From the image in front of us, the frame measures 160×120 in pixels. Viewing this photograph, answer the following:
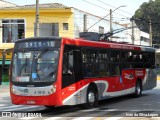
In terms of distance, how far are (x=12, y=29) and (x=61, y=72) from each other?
30.4 meters

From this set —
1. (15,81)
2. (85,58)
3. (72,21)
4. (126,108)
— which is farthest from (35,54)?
(72,21)

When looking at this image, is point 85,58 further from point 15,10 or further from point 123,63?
point 15,10

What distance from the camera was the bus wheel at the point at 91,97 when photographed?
642 inches

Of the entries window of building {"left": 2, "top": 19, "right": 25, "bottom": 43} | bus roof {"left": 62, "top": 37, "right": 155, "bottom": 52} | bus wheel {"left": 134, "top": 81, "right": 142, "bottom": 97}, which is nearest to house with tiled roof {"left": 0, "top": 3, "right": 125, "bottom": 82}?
window of building {"left": 2, "top": 19, "right": 25, "bottom": 43}

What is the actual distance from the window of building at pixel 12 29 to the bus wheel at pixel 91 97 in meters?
27.7

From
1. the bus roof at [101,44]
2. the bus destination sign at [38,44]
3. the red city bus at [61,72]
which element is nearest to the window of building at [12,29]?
the bus roof at [101,44]

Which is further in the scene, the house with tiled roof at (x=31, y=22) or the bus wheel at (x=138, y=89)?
the house with tiled roof at (x=31, y=22)

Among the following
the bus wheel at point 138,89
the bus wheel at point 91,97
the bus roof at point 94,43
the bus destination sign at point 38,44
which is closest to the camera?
the bus destination sign at point 38,44

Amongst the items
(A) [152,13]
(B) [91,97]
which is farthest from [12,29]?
(A) [152,13]

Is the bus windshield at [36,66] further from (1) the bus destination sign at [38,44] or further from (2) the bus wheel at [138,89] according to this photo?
(2) the bus wheel at [138,89]

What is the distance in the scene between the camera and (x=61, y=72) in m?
14.4

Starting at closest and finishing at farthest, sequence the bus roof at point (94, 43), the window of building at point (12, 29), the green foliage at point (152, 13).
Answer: the bus roof at point (94, 43) → the window of building at point (12, 29) → the green foliage at point (152, 13)

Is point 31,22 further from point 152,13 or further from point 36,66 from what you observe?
point 152,13

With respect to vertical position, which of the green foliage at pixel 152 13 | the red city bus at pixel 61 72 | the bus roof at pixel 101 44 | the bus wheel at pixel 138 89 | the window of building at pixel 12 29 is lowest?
the bus wheel at pixel 138 89
